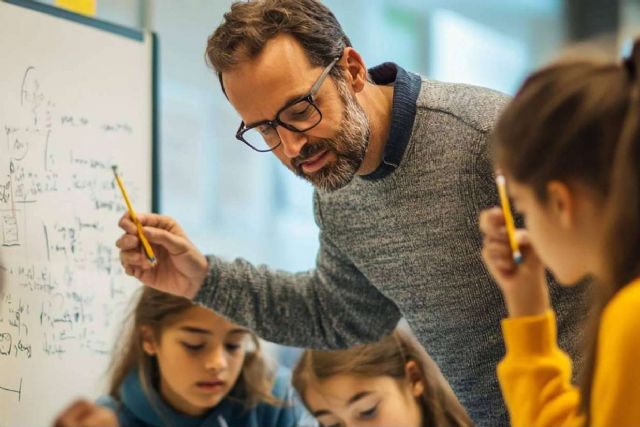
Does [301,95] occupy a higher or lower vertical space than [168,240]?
higher

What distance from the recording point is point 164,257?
1.74m

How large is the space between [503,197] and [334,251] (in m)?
0.78

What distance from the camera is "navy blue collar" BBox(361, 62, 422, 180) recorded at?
159 centimetres

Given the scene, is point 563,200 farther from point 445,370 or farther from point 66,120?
point 66,120

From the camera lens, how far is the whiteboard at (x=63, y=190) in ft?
5.96

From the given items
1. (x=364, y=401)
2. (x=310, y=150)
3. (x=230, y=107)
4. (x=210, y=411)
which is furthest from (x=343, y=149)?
(x=230, y=107)

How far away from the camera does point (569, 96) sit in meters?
0.94

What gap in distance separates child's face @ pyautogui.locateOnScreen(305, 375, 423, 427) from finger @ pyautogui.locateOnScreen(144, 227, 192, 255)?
70 centimetres

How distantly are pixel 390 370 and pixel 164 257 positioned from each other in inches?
31.1

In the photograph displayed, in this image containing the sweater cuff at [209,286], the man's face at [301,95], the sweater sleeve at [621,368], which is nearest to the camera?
the sweater sleeve at [621,368]

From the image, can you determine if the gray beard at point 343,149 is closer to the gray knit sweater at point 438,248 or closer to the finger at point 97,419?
the gray knit sweater at point 438,248

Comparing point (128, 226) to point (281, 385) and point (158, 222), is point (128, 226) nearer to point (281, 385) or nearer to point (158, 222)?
point (158, 222)

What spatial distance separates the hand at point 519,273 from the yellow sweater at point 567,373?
0.02m

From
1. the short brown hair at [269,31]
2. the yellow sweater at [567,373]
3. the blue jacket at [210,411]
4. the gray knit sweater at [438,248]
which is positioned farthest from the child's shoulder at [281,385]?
the yellow sweater at [567,373]
